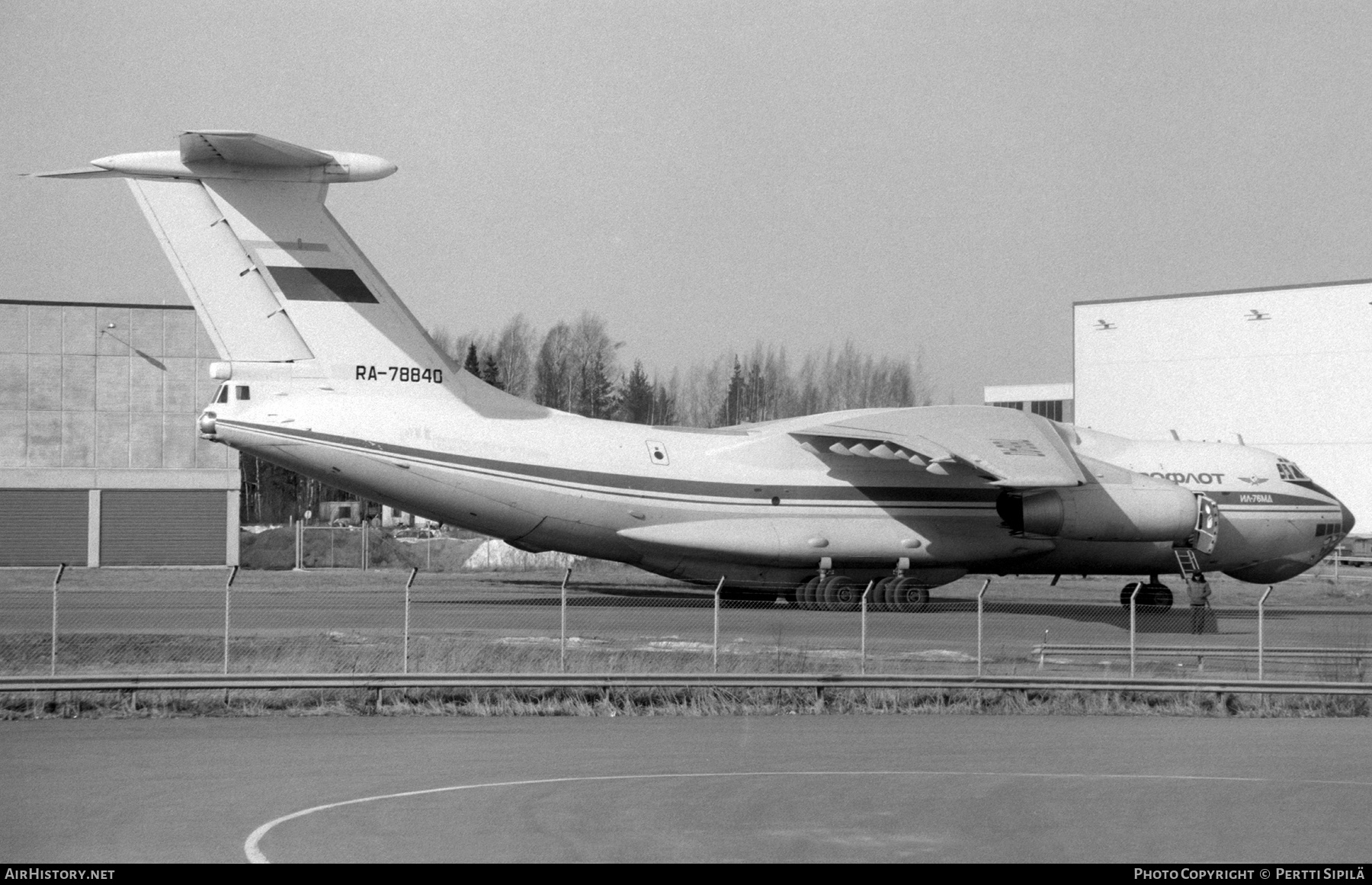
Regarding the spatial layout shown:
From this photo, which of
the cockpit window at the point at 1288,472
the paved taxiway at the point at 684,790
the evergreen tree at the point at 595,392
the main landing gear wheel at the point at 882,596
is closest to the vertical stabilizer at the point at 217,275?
the paved taxiway at the point at 684,790

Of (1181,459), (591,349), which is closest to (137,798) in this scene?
(1181,459)

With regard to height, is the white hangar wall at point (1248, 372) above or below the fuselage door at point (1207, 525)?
above

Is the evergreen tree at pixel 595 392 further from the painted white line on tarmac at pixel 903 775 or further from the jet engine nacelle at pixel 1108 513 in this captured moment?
the painted white line on tarmac at pixel 903 775

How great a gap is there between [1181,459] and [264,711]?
18.9m

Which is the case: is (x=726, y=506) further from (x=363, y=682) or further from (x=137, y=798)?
(x=137, y=798)

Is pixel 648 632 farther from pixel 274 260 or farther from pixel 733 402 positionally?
pixel 733 402

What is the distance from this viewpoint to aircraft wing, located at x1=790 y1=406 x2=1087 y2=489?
23516 mm

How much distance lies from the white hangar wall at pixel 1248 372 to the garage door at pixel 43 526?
3266 cm

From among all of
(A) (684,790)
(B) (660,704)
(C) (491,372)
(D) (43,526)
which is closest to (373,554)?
(D) (43,526)

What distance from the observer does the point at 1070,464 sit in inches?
945
